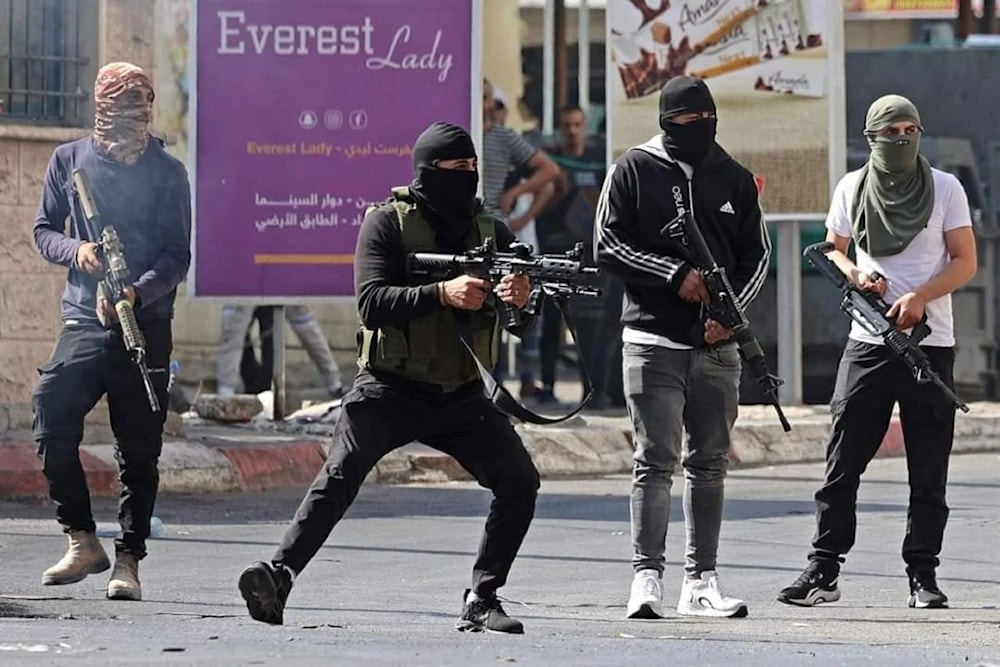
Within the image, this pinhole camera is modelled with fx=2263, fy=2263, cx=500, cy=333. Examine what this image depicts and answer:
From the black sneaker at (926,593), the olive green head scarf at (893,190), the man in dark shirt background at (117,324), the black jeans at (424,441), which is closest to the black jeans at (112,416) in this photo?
the man in dark shirt background at (117,324)

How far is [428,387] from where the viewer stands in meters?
6.55

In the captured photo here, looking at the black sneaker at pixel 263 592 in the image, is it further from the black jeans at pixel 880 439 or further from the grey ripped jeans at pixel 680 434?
the black jeans at pixel 880 439

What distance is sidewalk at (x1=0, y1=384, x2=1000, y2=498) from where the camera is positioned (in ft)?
34.3

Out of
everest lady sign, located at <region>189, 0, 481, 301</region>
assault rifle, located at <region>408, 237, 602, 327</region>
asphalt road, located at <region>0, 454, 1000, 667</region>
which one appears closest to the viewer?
asphalt road, located at <region>0, 454, 1000, 667</region>

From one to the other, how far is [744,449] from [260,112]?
342 cm

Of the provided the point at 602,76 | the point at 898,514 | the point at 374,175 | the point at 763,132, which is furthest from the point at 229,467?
the point at 602,76

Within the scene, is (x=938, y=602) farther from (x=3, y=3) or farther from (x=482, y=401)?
(x=3, y=3)

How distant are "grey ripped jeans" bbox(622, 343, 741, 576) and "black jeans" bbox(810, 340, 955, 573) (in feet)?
1.61

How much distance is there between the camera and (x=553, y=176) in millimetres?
Answer: 15234

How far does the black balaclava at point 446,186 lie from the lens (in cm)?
658

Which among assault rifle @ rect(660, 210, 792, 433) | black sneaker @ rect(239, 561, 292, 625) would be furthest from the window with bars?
black sneaker @ rect(239, 561, 292, 625)

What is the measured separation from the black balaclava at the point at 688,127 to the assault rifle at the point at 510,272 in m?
0.79

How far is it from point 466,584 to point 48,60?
4.19m

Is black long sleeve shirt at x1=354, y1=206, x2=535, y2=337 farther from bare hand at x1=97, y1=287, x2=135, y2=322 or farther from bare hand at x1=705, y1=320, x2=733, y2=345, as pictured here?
bare hand at x1=97, y1=287, x2=135, y2=322
